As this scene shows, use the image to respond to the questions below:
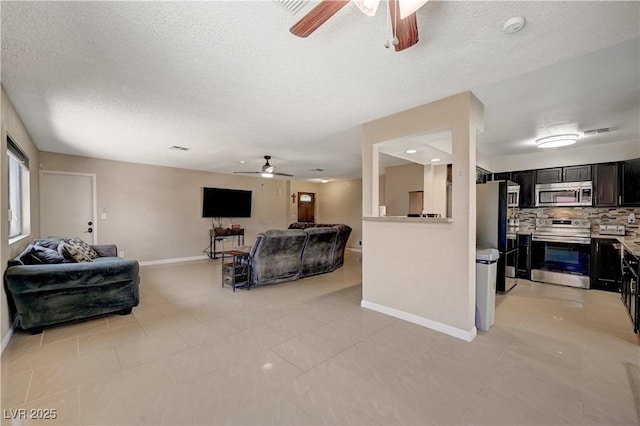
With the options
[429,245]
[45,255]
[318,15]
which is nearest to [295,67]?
[318,15]

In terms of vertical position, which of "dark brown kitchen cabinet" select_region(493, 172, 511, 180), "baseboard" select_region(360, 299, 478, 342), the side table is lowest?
"baseboard" select_region(360, 299, 478, 342)

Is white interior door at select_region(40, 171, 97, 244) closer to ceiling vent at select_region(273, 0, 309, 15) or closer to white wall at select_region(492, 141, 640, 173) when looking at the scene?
ceiling vent at select_region(273, 0, 309, 15)

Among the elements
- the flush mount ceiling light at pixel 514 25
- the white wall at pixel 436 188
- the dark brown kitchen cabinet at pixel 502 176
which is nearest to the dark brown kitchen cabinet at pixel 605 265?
the dark brown kitchen cabinet at pixel 502 176

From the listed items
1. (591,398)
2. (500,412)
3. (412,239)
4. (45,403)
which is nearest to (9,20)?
(45,403)

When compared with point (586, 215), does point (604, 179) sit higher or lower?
higher

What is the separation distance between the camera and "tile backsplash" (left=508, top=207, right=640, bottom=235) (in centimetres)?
436

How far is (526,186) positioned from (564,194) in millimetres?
579

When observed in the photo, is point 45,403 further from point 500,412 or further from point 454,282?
point 454,282

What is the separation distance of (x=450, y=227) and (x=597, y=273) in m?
3.75

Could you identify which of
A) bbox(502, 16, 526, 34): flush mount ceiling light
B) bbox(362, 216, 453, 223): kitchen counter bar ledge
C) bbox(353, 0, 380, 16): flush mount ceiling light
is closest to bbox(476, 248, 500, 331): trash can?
bbox(362, 216, 453, 223): kitchen counter bar ledge

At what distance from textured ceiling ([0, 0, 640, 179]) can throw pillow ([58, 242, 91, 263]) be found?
5.34 ft

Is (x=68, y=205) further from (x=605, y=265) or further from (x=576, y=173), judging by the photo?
(x=605, y=265)

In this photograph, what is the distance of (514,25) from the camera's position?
1.69 m

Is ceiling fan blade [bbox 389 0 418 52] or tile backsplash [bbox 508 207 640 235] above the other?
ceiling fan blade [bbox 389 0 418 52]
